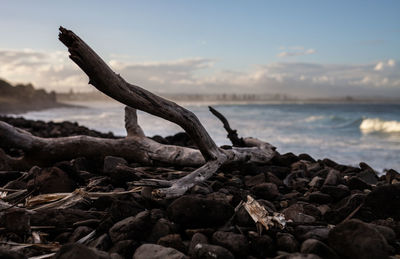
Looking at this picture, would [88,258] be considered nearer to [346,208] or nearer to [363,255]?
[363,255]

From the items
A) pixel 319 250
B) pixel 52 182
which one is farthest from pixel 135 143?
pixel 319 250

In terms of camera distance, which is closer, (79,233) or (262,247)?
(262,247)

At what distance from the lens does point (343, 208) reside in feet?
8.91

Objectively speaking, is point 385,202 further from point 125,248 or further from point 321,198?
point 125,248

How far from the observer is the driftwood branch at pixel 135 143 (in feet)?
7.40

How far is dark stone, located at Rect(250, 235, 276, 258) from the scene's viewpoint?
2.04m

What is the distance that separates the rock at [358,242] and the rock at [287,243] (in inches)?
8.9

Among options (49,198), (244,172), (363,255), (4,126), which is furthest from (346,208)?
(4,126)

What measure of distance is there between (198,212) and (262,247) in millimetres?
480

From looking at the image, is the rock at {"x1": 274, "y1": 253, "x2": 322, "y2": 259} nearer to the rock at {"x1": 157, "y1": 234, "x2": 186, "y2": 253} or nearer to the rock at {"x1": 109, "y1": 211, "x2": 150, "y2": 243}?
the rock at {"x1": 157, "y1": 234, "x2": 186, "y2": 253}

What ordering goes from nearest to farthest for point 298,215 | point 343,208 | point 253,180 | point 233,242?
point 233,242, point 298,215, point 343,208, point 253,180

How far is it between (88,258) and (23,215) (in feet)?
2.83

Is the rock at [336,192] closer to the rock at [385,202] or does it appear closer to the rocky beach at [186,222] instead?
the rocky beach at [186,222]

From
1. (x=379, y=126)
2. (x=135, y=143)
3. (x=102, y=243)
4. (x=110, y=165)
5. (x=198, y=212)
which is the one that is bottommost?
(x=379, y=126)
